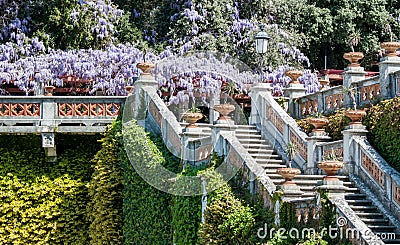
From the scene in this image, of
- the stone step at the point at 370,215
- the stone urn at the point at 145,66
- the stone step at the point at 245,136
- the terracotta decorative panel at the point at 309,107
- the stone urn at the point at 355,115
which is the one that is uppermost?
the stone urn at the point at 145,66

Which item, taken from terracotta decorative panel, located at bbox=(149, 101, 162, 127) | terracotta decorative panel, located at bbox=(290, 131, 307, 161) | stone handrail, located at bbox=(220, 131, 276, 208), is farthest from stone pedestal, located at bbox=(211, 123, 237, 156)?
terracotta decorative panel, located at bbox=(149, 101, 162, 127)

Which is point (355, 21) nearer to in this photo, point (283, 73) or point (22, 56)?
point (283, 73)

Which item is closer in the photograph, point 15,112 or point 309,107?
point 309,107

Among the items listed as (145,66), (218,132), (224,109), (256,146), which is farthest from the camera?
(145,66)

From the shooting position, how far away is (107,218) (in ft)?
75.9

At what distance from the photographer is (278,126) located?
2134cm

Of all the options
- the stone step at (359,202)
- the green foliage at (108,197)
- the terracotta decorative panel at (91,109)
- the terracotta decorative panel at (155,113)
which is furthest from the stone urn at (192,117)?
the terracotta decorative panel at (91,109)

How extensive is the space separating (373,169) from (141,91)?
6.92 metres

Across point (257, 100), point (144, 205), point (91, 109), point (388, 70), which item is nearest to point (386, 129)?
point (388, 70)

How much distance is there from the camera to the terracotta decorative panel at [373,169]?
17312 millimetres

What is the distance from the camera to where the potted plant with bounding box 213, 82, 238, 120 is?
19.4m

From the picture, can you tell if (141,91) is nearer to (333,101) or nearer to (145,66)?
(145,66)

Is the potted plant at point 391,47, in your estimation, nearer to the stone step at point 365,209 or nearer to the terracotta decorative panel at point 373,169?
the terracotta decorative panel at point 373,169

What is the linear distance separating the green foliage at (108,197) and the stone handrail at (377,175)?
21.3 feet
